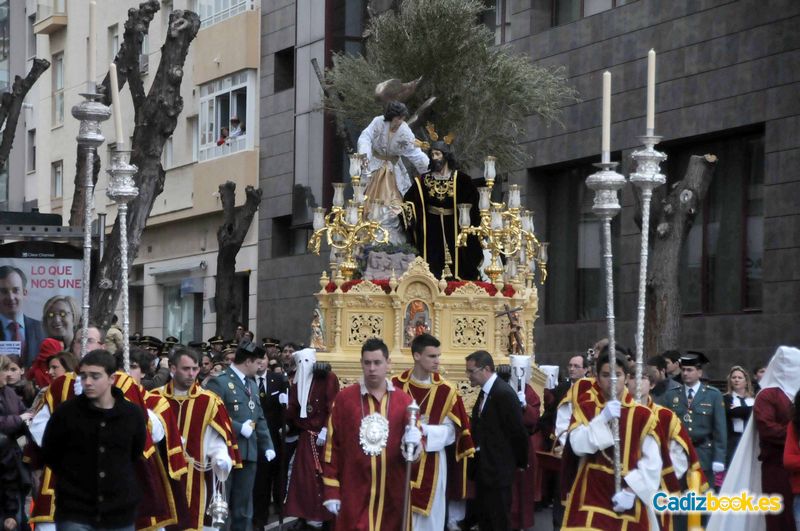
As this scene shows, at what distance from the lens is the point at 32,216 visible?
78.9 ft

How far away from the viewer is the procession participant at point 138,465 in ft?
35.1

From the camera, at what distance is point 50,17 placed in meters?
46.4

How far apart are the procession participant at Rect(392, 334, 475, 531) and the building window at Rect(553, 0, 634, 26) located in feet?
47.6

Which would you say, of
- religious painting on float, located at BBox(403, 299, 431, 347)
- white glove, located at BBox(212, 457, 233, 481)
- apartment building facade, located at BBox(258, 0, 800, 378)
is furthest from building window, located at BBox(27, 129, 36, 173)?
white glove, located at BBox(212, 457, 233, 481)

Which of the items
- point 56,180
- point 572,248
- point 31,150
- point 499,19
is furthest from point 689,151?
point 31,150

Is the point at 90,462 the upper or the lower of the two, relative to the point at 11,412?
lower

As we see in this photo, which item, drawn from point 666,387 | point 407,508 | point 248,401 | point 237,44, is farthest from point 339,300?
point 237,44

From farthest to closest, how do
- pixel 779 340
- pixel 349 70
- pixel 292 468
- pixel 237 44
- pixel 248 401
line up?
pixel 237 44, pixel 349 70, pixel 779 340, pixel 292 468, pixel 248 401

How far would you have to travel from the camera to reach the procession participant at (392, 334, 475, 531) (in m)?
12.5

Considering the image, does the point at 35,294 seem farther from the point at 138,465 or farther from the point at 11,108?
the point at 11,108

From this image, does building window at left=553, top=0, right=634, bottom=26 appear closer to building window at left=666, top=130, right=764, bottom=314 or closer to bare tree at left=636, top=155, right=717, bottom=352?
building window at left=666, top=130, right=764, bottom=314

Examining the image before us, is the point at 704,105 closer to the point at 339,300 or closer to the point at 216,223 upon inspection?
the point at 339,300

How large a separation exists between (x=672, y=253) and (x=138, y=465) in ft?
34.2

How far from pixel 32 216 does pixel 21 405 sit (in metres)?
12.1
